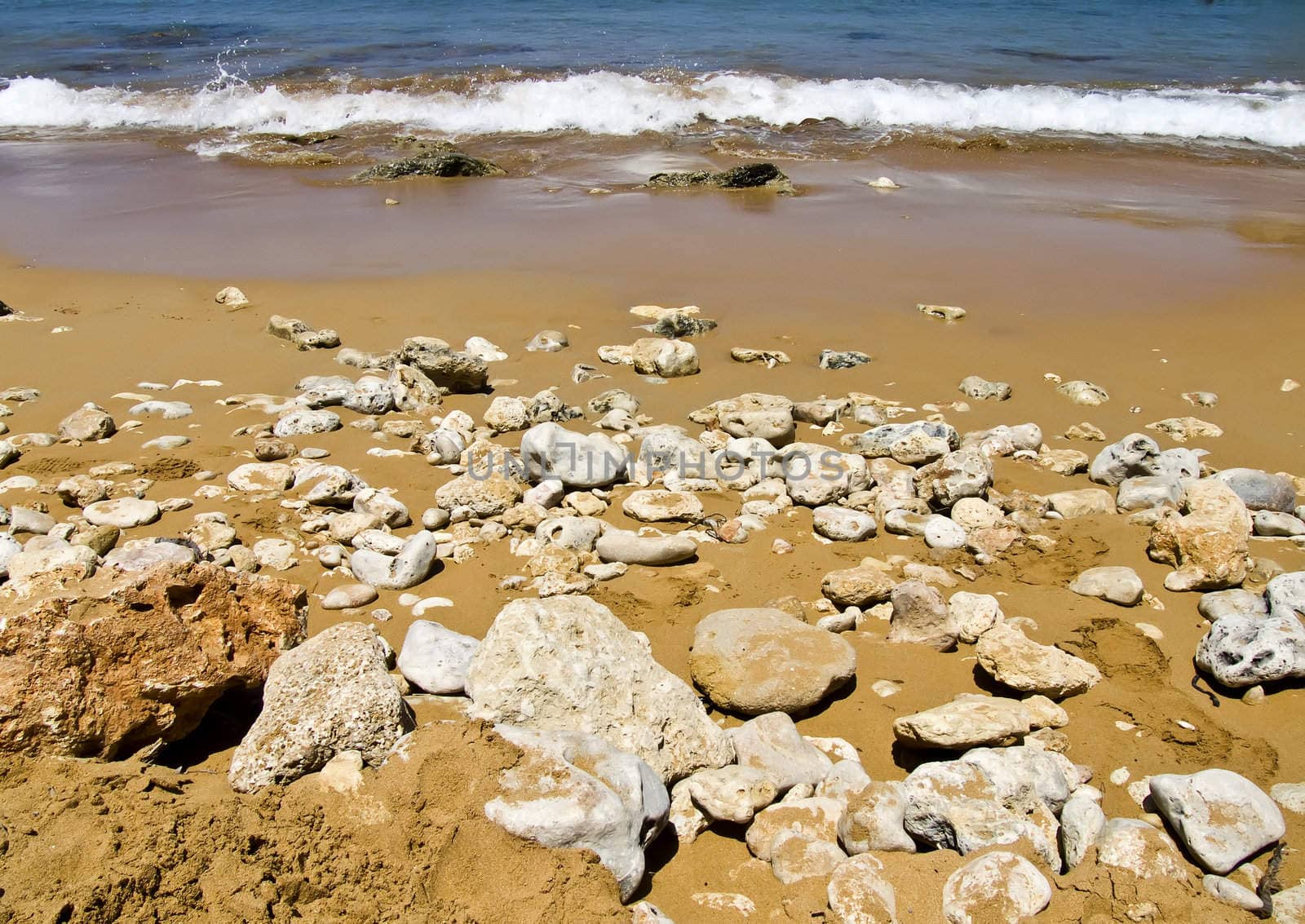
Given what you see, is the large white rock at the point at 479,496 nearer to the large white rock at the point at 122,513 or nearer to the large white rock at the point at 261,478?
the large white rock at the point at 261,478

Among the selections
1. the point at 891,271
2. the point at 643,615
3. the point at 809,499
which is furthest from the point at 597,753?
the point at 891,271

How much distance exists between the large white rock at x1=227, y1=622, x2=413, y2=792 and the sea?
35.6 feet

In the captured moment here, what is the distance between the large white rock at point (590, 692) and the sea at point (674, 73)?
416 inches

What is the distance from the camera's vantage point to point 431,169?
1091 centimetres

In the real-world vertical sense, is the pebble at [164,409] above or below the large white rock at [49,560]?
below

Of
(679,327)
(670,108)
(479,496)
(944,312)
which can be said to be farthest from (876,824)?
Answer: (670,108)

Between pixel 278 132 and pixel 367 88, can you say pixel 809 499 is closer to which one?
pixel 278 132

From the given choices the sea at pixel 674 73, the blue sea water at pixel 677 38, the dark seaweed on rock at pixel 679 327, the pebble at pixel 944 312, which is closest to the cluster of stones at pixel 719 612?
the dark seaweed on rock at pixel 679 327

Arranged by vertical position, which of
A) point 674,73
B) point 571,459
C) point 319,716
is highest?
point 674,73

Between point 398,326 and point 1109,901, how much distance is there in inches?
218

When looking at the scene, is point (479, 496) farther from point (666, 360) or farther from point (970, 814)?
point (970, 814)

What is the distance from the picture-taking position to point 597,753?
2.56m

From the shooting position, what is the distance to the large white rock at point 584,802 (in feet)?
7.61

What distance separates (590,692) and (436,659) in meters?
0.56
